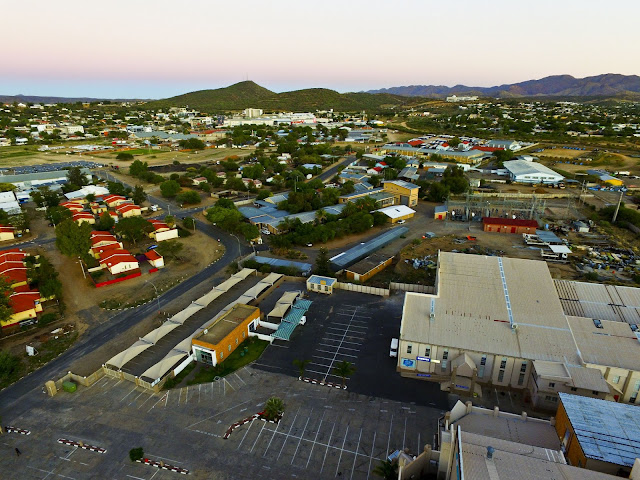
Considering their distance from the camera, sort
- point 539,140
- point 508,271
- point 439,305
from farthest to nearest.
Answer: point 539,140 < point 508,271 < point 439,305

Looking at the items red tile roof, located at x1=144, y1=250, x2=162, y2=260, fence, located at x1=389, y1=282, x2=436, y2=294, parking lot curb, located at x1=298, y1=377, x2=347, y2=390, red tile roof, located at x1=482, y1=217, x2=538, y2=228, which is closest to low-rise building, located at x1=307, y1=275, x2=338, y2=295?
fence, located at x1=389, y1=282, x2=436, y2=294

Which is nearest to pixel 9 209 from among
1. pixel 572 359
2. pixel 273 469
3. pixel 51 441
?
pixel 51 441

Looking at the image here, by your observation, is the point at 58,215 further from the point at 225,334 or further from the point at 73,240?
the point at 225,334

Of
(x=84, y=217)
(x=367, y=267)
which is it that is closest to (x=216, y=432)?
(x=367, y=267)

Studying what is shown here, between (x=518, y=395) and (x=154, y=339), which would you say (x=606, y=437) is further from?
(x=154, y=339)

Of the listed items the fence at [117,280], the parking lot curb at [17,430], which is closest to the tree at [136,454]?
the parking lot curb at [17,430]
